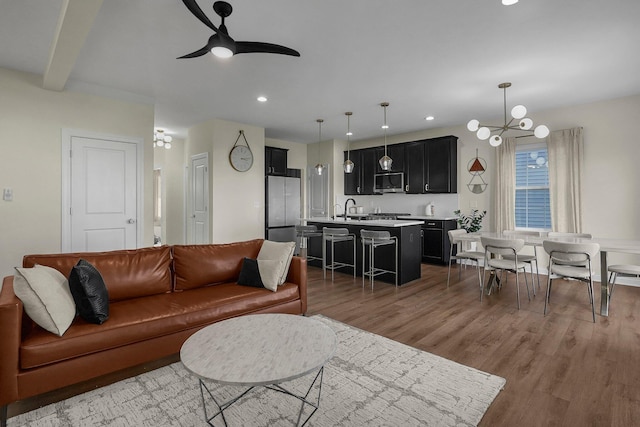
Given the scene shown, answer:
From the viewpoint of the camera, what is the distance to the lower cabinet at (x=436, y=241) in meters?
6.21

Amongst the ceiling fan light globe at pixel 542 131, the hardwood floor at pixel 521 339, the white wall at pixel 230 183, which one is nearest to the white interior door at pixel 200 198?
the white wall at pixel 230 183

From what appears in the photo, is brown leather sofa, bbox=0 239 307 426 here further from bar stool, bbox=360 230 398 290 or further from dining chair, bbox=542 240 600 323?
dining chair, bbox=542 240 600 323

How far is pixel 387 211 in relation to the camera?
7883 millimetres

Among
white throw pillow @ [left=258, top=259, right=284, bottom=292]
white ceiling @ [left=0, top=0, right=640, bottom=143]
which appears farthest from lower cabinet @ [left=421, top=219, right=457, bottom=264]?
white throw pillow @ [left=258, top=259, right=284, bottom=292]

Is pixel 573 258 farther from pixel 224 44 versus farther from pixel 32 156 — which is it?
pixel 32 156

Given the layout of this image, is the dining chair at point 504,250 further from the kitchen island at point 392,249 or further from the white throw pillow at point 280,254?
the white throw pillow at point 280,254

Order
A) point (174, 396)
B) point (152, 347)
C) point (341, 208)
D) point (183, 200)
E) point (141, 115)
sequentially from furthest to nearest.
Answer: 1. point (341, 208)
2. point (183, 200)
3. point (141, 115)
4. point (152, 347)
5. point (174, 396)

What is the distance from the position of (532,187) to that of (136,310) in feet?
20.1

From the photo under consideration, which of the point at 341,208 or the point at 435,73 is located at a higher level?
the point at 435,73

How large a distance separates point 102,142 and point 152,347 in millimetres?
3553

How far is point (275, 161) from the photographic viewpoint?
7.41 metres

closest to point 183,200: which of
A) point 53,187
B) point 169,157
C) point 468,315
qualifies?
point 169,157

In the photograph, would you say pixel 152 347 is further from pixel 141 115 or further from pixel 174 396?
pixel 141 115

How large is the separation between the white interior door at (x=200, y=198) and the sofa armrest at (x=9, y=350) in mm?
4444
